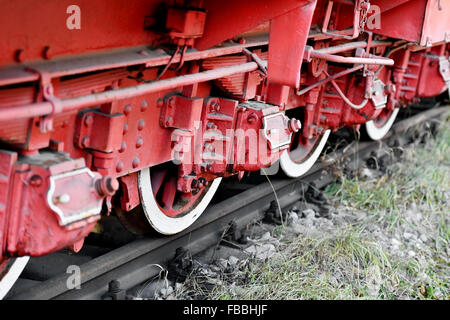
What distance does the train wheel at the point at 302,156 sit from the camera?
5083mm

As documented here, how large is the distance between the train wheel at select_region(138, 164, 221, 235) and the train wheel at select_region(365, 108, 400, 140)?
114 inches

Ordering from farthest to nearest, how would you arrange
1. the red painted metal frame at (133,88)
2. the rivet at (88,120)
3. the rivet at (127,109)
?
the rivet at (127,109)
the rivet at (88,120)
the red painted metal frame at (133,88)

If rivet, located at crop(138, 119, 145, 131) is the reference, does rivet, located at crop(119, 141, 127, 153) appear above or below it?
below

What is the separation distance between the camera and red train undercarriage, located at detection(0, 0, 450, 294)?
2281 millimetres

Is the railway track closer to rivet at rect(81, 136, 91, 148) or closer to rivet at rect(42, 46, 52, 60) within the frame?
rivet at rect(81, 136, 91, 148)

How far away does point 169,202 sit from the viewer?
12.5 feet

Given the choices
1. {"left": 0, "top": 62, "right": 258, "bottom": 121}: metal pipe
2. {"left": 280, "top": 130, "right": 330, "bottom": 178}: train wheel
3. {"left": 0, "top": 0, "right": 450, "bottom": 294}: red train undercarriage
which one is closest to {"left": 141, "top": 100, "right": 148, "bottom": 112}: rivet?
{"left": 0, "top": 0, "right": 450, "bottom": 294}: red train undercarriage

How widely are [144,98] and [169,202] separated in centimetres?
95

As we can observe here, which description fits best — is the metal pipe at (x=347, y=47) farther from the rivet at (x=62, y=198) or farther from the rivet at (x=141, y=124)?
the rivet at (x=62, y=198)

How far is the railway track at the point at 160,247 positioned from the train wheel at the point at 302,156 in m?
0.09

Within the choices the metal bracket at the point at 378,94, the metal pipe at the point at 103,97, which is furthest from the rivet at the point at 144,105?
the metal bracket at the point at 378,94

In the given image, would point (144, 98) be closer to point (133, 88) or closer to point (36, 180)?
point (133, 88)

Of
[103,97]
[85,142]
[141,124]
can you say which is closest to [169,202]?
[141,124]

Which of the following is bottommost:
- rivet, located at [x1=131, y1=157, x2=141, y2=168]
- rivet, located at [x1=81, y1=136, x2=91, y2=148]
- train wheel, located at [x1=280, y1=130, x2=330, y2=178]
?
train wheel, located at [x1=280, y1=130, x2=330, y2=178]
